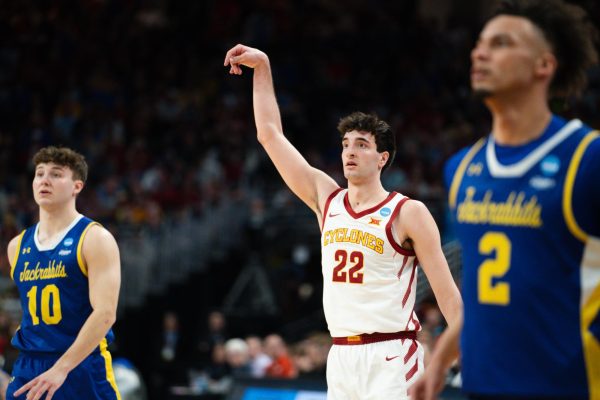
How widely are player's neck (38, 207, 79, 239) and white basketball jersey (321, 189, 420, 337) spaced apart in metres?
1.89

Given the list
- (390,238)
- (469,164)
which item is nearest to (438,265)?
(390,238)

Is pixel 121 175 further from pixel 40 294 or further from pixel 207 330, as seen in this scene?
pixel 40 294

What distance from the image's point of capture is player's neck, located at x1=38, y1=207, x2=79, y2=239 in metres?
7.42

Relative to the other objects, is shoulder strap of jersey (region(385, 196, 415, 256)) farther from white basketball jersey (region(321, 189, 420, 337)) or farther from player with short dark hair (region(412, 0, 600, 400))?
player with short dark hair (region(412, 0, 600, 400))

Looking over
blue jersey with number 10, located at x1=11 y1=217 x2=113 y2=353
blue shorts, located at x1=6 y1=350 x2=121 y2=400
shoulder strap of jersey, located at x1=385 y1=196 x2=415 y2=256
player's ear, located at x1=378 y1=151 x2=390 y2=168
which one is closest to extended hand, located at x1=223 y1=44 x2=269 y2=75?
player's ear, located at x1=378 y1=151 x2=390 y2=168

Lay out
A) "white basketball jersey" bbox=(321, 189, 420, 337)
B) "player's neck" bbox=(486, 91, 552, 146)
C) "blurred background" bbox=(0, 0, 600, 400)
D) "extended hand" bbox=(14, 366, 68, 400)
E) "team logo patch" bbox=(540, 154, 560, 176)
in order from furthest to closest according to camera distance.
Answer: "blurred background" bbox=(0, 0, 600, 400) < "white basketball jersey" bbox=(321, 189, 420, 337) < "extended hand" bbox=(14, 366, 68, 400) < "player's neck" bbox=(486, 91, 552, 146) < "team logo patch" bbox=(540, 154, 560, 176)

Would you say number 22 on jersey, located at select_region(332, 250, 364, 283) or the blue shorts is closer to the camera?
number 22 on jersey, located at select_region(332, 250, 364, 283)

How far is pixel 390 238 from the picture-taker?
6.73 m

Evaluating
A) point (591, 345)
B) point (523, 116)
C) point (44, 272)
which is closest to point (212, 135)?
point (44, 272)

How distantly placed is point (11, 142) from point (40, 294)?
49.0 ft

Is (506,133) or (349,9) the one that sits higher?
(349,9)

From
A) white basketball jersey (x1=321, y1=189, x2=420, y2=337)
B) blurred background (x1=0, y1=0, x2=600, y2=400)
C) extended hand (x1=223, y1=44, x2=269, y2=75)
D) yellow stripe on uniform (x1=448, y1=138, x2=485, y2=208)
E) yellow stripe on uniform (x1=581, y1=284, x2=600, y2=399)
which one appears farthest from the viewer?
blurred background (x1=0, y1=0, x2=600, y2=400)

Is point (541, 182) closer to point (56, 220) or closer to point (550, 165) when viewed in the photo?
point (550, 165)

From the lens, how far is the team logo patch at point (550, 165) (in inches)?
163
